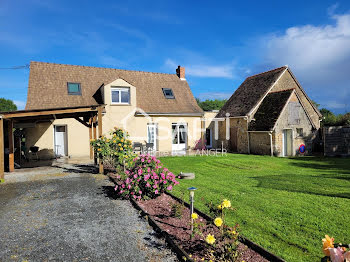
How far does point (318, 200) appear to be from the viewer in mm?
7477

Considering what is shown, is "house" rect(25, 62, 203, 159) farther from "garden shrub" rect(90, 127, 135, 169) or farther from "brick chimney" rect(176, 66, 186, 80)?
"garden shrub" rect(90, 127, 135, 169)

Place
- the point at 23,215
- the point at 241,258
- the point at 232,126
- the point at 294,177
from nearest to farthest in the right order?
the point at 241,258 < the point at 23,215 < the point at 294,177 < the point at 232,126

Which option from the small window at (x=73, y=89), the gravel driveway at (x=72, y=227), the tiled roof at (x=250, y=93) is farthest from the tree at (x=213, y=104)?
the gravel driveway at (x=72, y=227)

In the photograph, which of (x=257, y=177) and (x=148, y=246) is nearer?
(x=148, y=246)

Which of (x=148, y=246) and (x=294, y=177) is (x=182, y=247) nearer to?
(x=148, y=246)

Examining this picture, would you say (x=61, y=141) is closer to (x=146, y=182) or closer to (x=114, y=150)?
(x=114, y=150)

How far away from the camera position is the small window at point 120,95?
61.4 ft

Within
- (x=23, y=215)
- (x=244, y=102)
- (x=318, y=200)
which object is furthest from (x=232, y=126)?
(x=23, y=215)

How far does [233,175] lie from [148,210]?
6.27 meters

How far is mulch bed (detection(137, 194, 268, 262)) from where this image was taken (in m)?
4.22

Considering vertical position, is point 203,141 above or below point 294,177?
above

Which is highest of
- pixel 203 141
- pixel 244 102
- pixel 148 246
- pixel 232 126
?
pixel 244 102

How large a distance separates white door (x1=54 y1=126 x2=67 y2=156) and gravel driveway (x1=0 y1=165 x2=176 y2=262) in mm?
9074

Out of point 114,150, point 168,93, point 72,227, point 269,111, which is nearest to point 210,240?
point 72,227
